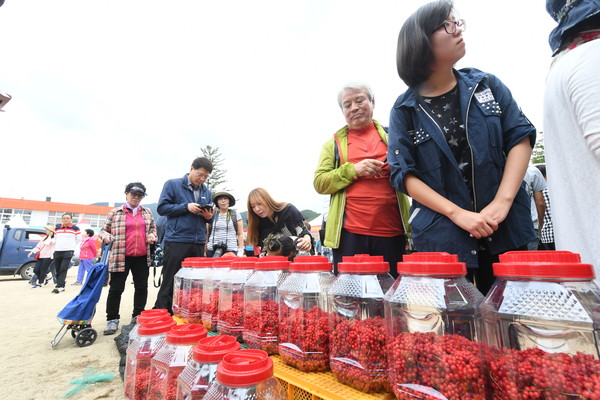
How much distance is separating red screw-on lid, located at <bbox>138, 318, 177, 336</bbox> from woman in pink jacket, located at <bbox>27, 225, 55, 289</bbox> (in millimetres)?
9797

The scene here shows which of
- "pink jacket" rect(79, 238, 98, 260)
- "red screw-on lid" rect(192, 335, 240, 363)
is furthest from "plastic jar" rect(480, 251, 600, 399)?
"pink jacket" rect(79, 238, 98, 260)

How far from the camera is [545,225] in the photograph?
10.0 feet

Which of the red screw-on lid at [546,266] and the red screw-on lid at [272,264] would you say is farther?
the red screw-on lid at [272,264]

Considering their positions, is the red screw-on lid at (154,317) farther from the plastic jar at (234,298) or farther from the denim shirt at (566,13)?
the denim shirt at (566,13)

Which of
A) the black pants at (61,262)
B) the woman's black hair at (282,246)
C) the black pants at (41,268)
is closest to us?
the woman's black hair at (282,246)

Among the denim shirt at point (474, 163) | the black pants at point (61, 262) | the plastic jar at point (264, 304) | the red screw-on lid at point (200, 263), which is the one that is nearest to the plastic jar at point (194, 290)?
the red screw-on lid at point (200, 263)

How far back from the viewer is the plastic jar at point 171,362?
109 cm

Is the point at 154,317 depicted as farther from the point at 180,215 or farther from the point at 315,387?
the point at 180,215

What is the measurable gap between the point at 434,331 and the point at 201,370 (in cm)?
74

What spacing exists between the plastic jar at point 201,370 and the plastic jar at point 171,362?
4.7 inches

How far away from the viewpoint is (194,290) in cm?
211

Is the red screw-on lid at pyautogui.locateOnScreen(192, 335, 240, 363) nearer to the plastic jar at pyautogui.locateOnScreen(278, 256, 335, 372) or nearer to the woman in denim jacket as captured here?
the plastic jar at pyautogui.locateOnScreen(278, 256, 335, 372)

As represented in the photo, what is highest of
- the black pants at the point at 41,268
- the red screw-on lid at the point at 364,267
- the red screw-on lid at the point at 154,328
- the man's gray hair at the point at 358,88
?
the man's gray hair at the point at 358,88

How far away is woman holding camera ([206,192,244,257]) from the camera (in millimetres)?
4652
